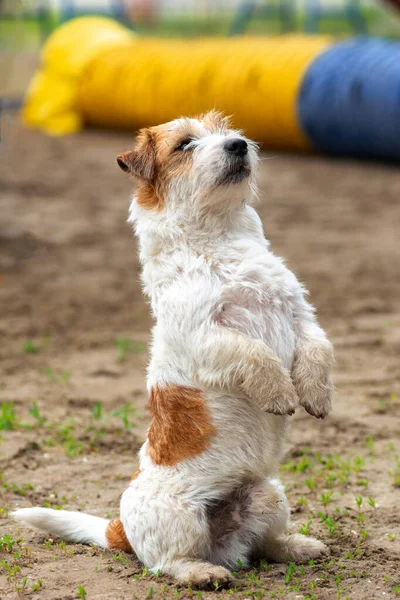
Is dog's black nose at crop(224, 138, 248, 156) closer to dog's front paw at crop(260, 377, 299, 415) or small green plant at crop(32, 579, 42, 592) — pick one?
dog's front paw at crop(260, 377, 299, 415)

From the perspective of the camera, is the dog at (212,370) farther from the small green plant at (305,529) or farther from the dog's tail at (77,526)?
the small green plant at (305,529)

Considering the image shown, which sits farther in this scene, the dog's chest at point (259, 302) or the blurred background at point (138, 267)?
the blurred background at point (138, 267)

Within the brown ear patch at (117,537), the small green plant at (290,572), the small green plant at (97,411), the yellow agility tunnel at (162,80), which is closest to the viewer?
the small green plant at (290,572)

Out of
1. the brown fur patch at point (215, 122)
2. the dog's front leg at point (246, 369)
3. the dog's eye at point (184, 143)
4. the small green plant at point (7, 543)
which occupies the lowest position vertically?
the small green plant at point (7, 543)

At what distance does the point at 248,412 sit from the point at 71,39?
15396 millimetres

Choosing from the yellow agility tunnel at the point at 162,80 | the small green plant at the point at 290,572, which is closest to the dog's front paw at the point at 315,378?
the small green plant at the point at 290,572

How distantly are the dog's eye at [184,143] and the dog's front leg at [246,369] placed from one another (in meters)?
0.80

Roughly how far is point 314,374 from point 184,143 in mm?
1059

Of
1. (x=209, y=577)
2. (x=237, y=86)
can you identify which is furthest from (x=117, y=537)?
(x=237, y=86)

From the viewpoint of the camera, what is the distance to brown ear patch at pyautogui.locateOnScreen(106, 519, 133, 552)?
371 centimetres

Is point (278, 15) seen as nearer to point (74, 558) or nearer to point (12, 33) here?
point (12, 33)

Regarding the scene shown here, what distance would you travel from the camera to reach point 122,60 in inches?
658

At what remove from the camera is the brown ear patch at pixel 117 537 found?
12.2 feet

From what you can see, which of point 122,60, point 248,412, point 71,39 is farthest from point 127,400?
point 71,39
